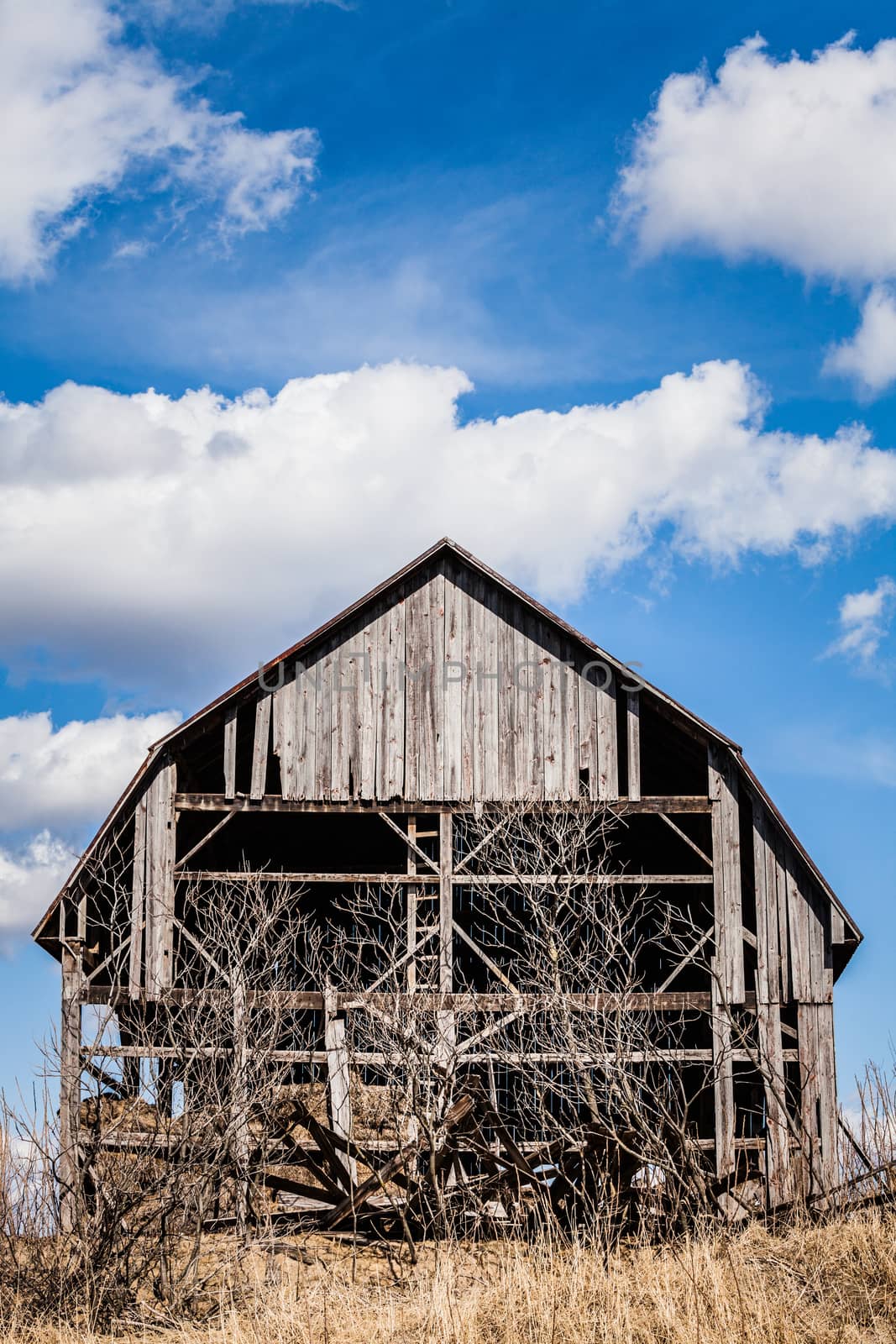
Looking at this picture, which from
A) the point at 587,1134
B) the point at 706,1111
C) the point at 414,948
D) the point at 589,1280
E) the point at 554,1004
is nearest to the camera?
the point at 589,1280

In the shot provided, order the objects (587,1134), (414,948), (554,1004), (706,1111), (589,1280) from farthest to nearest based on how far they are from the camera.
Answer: (706,1111)
(414,948)
(554,1004)
(587,1134)
(589,1280)

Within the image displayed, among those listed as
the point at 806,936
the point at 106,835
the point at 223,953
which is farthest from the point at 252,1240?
the point at 806,936

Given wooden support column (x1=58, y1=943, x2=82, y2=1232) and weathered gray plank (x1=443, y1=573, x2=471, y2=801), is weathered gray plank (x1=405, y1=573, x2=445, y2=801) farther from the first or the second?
wooden support column (x1=58, y1=943, x2=82, y2=1232)

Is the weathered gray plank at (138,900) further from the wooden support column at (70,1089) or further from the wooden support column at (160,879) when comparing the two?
the wooden support column at (70,1089)

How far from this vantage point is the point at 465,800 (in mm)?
20578

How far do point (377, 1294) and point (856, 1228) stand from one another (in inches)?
197

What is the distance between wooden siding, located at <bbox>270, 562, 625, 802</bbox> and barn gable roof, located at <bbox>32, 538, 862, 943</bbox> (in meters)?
0.21

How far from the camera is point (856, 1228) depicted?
13852 millimetres

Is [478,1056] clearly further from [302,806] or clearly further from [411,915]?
[302,806]

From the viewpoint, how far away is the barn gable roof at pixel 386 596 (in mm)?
20219

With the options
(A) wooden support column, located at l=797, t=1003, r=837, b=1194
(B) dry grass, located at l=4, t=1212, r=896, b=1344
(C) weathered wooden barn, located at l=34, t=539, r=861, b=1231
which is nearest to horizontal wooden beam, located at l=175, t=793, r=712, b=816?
(C) weathered wooden barn, located at l=34, t=539, r=861, b=1231

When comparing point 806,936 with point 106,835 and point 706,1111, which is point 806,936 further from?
point 106,835

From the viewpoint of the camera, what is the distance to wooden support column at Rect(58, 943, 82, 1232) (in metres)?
14.4

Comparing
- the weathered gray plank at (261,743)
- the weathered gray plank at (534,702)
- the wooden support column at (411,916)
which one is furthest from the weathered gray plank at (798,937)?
the weathered gray plank at (261,743)
